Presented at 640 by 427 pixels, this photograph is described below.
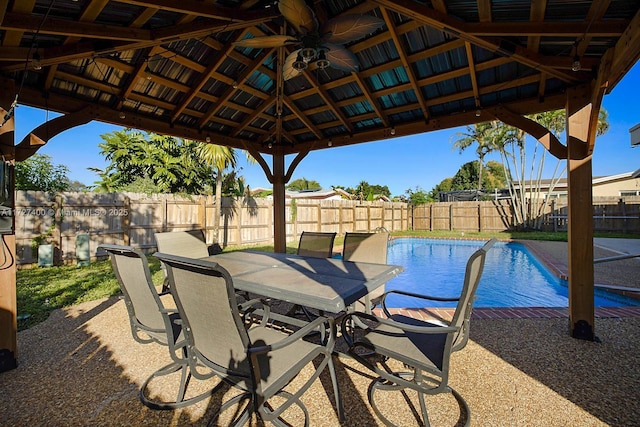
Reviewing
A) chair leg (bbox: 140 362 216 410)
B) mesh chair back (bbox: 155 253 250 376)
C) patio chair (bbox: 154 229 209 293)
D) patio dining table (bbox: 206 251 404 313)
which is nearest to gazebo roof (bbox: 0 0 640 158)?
patio chair (bbox: 154 229 209 293)

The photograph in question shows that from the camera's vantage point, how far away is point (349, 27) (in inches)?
105

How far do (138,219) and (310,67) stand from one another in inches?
309

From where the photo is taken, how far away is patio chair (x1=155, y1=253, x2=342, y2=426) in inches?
58.7

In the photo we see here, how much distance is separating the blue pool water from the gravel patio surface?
2199 mm

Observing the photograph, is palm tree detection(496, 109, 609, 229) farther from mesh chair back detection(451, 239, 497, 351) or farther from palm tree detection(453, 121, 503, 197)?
mesh chair back detection(451, 239, 497, 351)

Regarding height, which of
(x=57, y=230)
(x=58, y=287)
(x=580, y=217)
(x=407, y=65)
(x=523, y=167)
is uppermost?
(x=523, y=167)

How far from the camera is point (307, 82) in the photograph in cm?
458

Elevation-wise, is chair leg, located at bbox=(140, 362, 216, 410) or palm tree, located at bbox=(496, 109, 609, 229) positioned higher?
palm tree, located at bbox=(496, 109, 609, 229)

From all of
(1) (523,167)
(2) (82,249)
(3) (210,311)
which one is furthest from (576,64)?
(1) (523,167)

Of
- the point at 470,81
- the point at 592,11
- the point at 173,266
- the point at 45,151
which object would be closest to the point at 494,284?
the point at 470,81

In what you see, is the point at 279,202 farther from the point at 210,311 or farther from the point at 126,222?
the point at 126,222

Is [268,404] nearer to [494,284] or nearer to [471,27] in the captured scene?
[471,27]

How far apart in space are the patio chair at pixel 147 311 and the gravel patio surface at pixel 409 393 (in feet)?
0.27

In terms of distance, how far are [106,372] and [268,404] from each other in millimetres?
1597
